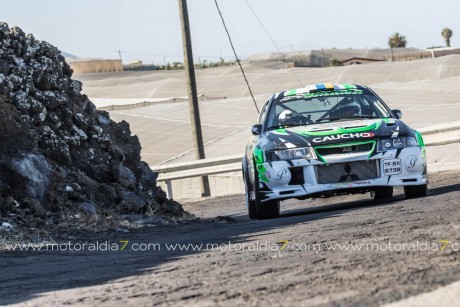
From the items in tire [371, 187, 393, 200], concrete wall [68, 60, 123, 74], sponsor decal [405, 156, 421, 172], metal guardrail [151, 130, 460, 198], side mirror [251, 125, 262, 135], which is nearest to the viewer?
sponsor decal [405, 156, 421, 172]

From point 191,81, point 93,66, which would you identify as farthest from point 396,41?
point 191,81

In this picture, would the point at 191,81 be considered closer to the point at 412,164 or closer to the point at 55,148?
the point at 55,148

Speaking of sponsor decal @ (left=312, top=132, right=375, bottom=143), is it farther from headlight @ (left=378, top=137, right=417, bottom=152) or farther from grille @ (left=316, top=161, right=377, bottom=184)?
grille @ (left=316, top=161, right=377, bottom=184)

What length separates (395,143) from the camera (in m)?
13.6

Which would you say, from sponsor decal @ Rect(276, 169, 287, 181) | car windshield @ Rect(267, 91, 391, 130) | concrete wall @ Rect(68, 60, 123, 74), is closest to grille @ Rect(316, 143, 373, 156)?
sponsor decal @ Rect(276, 169, 287, 181)

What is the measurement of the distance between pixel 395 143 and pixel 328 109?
141cm

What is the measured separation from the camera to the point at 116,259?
1006 centimetres

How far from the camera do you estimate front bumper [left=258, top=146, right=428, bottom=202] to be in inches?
530

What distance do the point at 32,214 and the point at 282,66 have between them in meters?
70.0

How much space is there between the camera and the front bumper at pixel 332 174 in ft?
44.1

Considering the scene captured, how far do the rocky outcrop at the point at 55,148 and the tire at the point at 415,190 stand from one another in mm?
3649

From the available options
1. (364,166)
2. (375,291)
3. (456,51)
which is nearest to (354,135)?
(364,166)

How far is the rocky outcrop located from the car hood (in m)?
2.68

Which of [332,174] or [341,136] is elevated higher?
[341,136]
